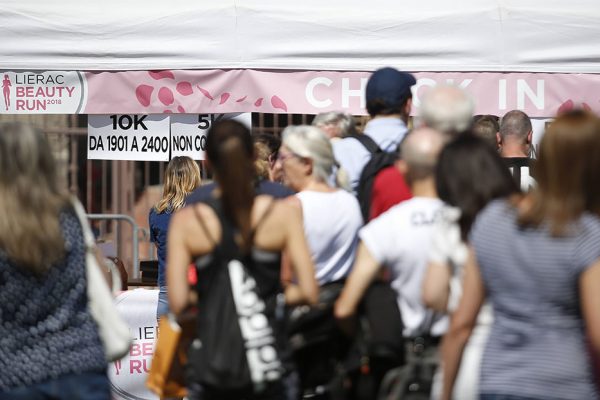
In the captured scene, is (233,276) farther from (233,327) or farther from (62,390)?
(62,390)

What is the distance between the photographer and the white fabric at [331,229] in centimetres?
520

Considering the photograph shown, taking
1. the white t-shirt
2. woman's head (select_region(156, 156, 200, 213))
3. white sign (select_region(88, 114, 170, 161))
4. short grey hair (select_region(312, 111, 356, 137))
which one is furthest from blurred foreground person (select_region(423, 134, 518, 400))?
white sign (select_region(88, 114, 170, 161))

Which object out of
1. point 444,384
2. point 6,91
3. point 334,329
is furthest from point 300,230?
point 6,91

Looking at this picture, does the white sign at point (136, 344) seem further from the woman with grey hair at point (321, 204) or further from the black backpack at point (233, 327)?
the black backpack at point (233, 327)

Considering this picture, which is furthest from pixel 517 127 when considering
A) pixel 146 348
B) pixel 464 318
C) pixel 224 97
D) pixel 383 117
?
pixel 464 318

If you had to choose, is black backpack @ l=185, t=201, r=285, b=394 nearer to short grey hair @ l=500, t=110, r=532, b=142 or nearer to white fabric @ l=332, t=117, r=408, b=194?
white fabric @ l=332, t=117, r=408, b=194

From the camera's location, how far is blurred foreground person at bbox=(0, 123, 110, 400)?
13.4 ft

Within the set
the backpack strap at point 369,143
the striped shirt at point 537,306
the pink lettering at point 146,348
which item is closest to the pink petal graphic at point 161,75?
the pink lettering at point 146,348

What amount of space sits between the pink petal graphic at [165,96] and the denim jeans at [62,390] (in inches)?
159

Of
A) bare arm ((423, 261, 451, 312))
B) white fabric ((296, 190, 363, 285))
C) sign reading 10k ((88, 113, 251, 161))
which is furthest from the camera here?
sign reading 10k ((88, 113, 251, 161))

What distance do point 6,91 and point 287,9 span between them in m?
1.95

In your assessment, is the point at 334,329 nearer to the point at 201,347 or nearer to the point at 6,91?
the point at 201,347

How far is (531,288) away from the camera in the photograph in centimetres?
368

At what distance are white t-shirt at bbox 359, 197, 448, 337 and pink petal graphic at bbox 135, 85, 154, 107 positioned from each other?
12.4 ft
